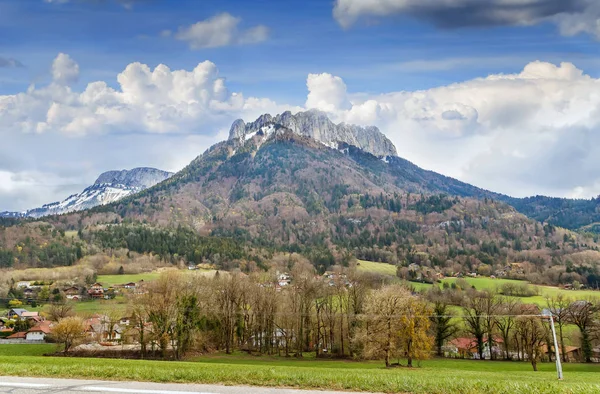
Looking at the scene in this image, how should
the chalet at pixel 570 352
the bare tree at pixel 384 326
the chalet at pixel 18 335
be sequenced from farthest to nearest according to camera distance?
the chalet at pixel 18 335 < the chalet at pixel 570 352 < the bare tree at pixel 384 326

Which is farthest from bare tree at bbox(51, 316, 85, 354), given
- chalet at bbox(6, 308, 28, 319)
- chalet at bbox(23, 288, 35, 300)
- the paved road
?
chalet at bbox(23, 288, 35, 300)

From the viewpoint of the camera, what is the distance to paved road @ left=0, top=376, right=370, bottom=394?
46.1 feet

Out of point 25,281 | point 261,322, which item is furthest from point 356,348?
point 25,281

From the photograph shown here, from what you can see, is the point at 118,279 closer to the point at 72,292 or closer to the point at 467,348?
the point at 72,292

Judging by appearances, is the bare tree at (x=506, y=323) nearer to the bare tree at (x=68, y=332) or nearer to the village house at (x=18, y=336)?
the bare tree at (x=68, y=332)

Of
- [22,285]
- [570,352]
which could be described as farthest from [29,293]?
[570,352]

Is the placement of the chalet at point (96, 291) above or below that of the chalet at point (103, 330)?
above

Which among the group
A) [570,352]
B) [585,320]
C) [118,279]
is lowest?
[570,352]

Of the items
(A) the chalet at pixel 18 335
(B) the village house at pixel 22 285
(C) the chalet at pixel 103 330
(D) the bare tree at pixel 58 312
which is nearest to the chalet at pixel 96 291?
(B) the village house at pixel 22 285

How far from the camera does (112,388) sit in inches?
567

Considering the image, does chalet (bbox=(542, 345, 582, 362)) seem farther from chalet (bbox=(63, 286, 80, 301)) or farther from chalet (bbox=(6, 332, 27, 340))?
chalet (bbox=(63, 286, 80, 301))

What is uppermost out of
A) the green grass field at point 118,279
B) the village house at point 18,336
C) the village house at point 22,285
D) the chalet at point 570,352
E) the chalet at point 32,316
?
the green grass field at point 118,279

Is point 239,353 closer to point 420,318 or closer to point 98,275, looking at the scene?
point 420,318

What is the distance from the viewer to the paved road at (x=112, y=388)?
1406 cm
